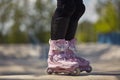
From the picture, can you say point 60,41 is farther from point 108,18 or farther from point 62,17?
point 108,18

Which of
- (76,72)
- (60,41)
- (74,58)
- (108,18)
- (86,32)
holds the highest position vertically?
(108,18)

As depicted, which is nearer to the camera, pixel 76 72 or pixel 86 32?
pixel 76 72

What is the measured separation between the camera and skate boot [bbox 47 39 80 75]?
3527mm

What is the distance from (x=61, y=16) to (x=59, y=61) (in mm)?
384

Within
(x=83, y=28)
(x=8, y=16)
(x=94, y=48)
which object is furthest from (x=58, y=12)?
(x=83, y=28)

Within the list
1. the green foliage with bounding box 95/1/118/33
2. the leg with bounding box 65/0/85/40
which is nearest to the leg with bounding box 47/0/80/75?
the leg with bounding box 65/0/85/40

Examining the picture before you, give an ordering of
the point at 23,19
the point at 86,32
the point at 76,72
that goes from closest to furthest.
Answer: the point at 76,72 → the point at 23,19 → the point at 86,32

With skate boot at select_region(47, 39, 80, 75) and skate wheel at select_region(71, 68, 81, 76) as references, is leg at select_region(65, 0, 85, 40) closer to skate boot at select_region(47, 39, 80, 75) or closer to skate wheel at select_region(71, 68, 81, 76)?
skate boot at select_region(47, 39, 80, 75)

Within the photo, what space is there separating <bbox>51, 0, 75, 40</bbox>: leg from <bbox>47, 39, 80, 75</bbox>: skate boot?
4.1 inches

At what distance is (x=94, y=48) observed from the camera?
2109 centimetres

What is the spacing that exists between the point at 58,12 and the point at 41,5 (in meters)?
40.1

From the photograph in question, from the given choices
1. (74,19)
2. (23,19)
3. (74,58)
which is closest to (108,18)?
(23,19)

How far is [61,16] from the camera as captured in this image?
3.56 meters

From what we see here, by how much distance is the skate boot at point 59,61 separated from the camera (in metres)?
3.53
